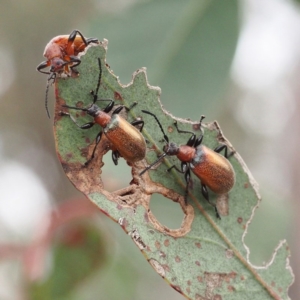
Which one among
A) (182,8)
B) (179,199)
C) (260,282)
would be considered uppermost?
(182,8)

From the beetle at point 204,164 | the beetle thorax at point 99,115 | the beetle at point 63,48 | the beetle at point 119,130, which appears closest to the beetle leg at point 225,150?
the beetle at point 204,164

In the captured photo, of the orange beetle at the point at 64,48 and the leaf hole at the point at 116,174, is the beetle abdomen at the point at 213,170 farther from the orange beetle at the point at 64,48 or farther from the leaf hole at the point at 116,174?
the orange beetle at the point at 64,48

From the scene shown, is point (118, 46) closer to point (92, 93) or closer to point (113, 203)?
point (92, 93)

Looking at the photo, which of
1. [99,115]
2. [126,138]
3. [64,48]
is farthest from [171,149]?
[64,48]

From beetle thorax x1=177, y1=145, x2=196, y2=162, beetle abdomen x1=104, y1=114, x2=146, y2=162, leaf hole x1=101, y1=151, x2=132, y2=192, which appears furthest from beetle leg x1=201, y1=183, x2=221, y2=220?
leaf hole x1=101, y1=151, x2=132, y2=192

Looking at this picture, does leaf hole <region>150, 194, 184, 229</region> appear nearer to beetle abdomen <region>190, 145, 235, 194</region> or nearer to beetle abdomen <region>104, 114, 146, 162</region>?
beetle abdomen <region>190, 145, 235, 194</region>

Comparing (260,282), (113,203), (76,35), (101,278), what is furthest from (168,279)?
(101,278)

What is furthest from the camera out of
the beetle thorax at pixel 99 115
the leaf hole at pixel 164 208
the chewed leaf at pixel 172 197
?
the leaf hole at pixel 164 208
